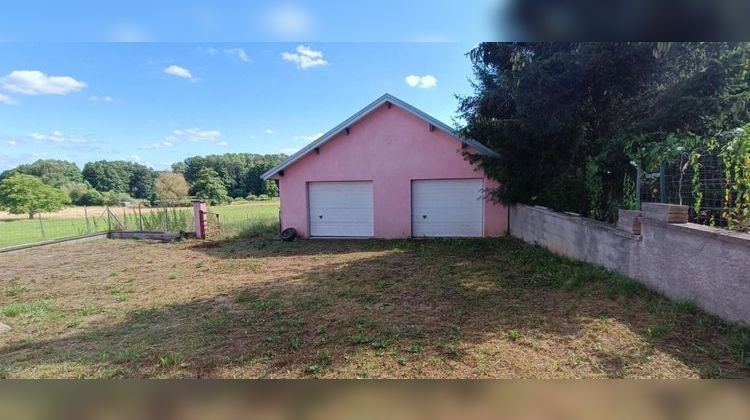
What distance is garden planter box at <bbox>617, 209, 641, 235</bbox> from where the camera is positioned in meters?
5.24

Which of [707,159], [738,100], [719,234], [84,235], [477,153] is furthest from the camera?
[84,235]

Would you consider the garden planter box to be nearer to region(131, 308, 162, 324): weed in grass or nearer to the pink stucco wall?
the pink stucco wall

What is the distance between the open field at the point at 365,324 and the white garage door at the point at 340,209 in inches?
161

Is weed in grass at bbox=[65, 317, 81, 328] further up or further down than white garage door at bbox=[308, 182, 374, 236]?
further down

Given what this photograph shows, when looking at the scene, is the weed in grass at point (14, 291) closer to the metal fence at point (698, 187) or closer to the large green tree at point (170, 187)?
the metal fence at point (698, 187)

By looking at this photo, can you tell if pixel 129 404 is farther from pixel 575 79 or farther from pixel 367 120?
pixel 367 120

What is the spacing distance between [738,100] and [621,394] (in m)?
7.33

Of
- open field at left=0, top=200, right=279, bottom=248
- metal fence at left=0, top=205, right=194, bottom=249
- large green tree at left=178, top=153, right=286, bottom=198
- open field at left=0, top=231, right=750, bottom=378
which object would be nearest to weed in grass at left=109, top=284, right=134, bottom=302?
open field at left=0, top=231, right=750, bottom=378

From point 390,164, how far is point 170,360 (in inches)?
362

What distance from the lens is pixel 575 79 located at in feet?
24.0

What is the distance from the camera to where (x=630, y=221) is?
537 centimetres

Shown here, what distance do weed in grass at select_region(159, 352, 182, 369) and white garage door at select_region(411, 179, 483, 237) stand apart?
29.3ft
